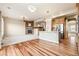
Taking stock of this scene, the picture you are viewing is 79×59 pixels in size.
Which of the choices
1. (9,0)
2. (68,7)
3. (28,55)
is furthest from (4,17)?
(68,7)

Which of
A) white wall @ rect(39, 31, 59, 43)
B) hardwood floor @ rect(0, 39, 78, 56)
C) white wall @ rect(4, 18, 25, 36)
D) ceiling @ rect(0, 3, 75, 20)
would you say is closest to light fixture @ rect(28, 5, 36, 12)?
ceiling @ rect(0, 3, 75, 20)

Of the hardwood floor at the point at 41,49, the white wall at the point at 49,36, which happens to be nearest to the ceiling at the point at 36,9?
the white wall at the point at 49,36

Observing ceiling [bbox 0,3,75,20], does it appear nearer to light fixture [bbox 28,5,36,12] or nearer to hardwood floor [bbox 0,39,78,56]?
light fixture [bbox 28,5,36,12]

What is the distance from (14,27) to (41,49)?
77cm

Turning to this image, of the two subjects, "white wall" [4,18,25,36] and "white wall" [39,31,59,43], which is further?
"white wall" [39,31,59,43]

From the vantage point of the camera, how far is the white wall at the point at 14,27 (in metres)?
2.14

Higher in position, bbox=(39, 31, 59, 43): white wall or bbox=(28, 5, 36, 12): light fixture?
bbox=(28, 5, 36, 12): light fixture

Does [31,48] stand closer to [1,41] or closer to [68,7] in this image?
[1,41]

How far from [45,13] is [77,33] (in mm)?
807

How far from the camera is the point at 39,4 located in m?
2.14

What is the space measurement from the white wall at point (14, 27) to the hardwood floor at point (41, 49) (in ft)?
0.89

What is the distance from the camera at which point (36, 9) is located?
7.13 ft

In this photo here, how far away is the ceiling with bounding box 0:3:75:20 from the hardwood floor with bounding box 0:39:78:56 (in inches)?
25.1

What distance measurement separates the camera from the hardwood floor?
6.88 feet
